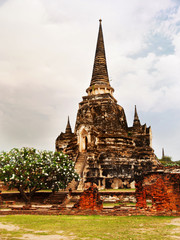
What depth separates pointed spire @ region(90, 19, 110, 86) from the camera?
30219mm

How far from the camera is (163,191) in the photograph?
37.6 feet

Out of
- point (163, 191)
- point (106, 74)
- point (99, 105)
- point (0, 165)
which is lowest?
point (163, 191)

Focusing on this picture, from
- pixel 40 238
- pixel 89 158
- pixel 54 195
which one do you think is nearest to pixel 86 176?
pixel 89 158

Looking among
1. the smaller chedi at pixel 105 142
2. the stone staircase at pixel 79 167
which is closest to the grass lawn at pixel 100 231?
the stone staircase at pixel 79 167

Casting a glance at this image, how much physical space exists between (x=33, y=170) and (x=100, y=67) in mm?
17990

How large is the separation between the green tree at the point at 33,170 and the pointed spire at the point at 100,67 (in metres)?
14.3

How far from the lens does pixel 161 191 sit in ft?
37.7

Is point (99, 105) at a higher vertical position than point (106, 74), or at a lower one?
lower

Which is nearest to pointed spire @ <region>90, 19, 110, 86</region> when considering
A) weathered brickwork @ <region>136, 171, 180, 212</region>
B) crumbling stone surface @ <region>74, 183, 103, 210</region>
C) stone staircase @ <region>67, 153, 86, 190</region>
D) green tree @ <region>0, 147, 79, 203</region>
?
stone staircase @ <region>67, 153, 86, 190</region>

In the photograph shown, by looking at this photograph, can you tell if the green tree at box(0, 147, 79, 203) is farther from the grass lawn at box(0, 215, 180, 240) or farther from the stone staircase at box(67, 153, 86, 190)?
the grass lawn at box(0, 215, 180, 240)

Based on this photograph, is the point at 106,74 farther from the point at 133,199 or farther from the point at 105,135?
the point at 133,199

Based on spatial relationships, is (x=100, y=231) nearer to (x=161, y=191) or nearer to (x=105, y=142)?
(x=161, y=191)

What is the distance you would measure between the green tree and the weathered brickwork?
6967 mm

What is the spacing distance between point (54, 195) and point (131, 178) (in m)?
7.23
